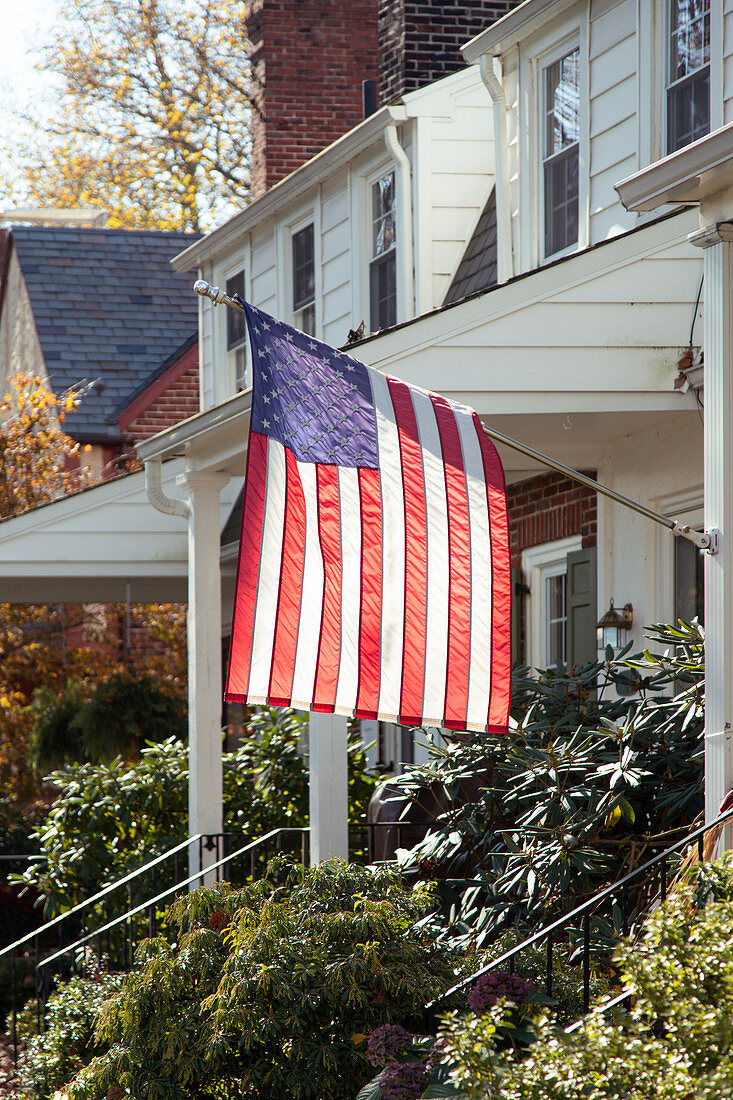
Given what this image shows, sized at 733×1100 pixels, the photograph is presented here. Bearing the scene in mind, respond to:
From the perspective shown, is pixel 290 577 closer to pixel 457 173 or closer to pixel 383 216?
pixel 457 173

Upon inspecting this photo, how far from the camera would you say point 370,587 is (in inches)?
242

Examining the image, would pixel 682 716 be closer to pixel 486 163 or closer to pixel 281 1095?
pixel 281 1095

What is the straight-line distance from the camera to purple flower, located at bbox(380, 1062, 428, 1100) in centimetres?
541

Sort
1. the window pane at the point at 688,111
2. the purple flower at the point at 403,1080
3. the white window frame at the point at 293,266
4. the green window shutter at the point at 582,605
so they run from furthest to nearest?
the white window frame at the point at 293,266 → the green window shutter at the point at 582,605 → the window pane at the point at 688,111 → the purple flower at the point at 403,1080

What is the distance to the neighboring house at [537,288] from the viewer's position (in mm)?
7766

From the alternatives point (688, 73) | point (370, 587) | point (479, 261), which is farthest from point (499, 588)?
point (479, 261)

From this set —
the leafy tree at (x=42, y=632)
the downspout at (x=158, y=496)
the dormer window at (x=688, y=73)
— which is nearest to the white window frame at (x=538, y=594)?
the downspout at (x=158, y=496)

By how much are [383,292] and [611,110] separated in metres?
3.34

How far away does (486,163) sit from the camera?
465 inches

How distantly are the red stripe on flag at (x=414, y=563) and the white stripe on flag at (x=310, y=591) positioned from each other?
0.40m

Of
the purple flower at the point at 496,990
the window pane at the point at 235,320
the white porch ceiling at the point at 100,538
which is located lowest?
the purple flower at the point at 496,990

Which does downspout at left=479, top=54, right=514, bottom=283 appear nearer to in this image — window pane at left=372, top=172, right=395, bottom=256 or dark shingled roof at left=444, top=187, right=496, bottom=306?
dark shingled roof at left=444, top=187, right=496, bottom=306

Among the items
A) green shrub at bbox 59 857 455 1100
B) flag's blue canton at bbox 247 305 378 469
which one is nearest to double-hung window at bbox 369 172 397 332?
flag's blue canton at bbox 247 305 378 469

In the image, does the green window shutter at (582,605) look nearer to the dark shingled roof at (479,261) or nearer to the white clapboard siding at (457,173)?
the dark shingled roof at (479,261)
